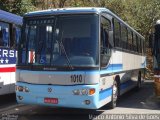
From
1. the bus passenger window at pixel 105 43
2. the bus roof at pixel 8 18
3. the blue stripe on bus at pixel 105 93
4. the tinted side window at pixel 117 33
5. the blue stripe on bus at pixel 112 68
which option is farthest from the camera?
the bus roof at pixel 8 18

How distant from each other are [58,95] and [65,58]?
3.20 ft

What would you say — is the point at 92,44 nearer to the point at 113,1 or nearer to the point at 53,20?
the point at 53,20

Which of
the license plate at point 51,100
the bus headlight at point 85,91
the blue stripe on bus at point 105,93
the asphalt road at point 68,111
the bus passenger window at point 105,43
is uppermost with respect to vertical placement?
the bus passenger window at point 105,43

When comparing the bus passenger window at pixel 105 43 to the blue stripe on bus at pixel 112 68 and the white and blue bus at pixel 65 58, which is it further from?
the blue stripe on bus at pixel 112 68

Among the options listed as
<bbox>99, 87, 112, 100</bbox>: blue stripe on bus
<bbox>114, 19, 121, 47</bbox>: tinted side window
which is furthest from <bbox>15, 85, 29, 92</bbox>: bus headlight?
<bbox>114, 19, 121, 47</bbox>: tinted side window

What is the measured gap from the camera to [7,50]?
12.3m

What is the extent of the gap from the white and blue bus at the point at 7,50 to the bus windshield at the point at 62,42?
2.28 metres

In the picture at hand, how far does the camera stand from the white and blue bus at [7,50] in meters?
12.0

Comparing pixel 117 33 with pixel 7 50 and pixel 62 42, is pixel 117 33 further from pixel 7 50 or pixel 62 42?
pixel 7 50

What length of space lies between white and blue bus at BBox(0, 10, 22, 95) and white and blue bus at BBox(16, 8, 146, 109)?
7.31 ft

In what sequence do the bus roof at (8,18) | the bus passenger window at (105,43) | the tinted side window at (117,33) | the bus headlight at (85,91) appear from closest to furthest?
the bus headlight at (85,91) → the bus passenger window at (105,43) → the tinted side window at (117,33) → the bus roof at (8,18)

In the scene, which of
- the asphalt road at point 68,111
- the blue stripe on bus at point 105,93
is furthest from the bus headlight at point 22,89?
the blue stripe on bus at point 105,93

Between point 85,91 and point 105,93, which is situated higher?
point 85,91

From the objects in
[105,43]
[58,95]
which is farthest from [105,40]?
[58,95]
